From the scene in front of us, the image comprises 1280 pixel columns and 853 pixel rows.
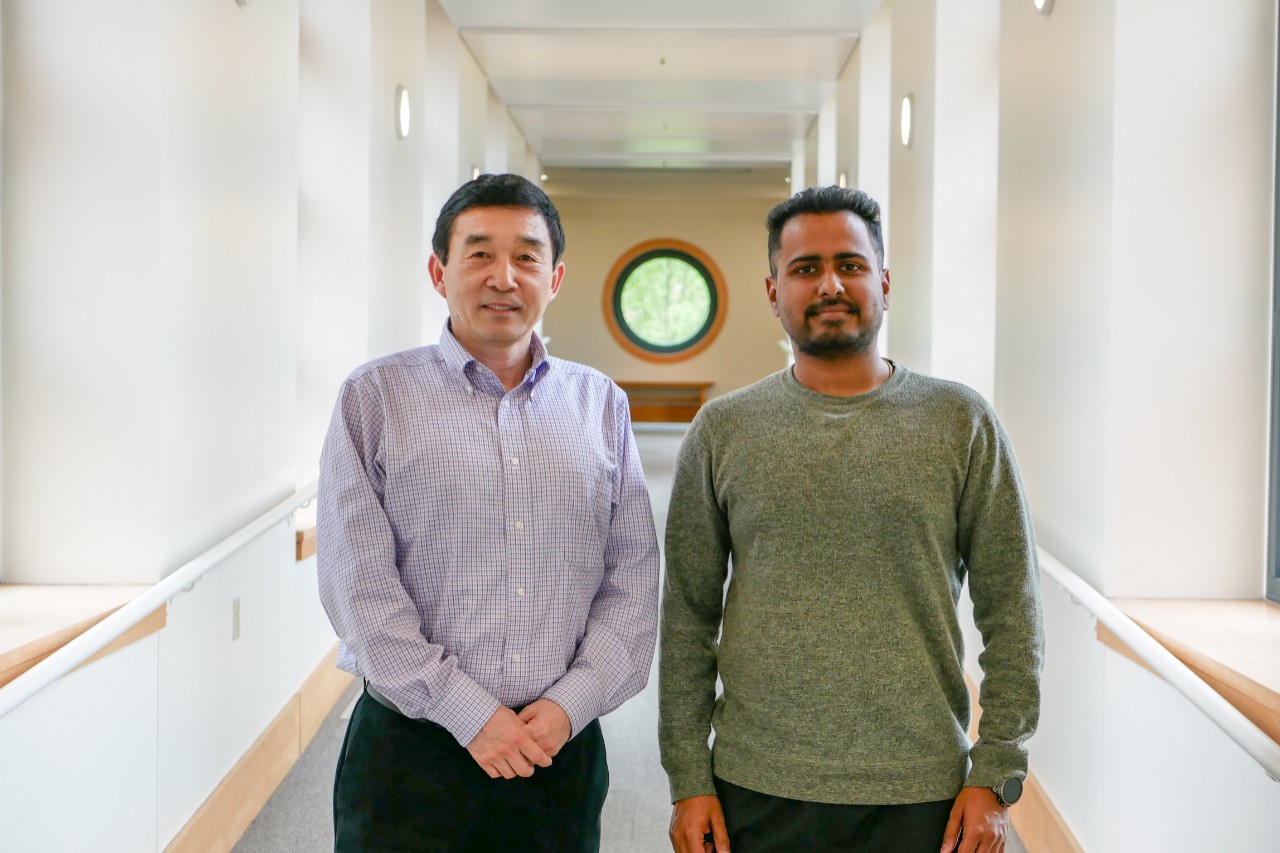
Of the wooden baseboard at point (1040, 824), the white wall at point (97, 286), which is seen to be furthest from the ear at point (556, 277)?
the wooden baseboard at point (1040, 824)

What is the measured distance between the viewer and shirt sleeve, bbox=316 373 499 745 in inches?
65.6

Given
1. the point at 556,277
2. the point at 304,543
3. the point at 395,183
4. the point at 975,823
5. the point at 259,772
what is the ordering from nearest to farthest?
the point at 975,823, the point at 556,277, the point at 259,772, the point at 304,543, the point at 395,183

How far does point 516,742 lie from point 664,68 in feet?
23.3

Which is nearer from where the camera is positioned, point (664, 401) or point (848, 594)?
point (848, 594)

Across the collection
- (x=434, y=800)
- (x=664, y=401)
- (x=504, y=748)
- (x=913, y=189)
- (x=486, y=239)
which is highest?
(x=913, y=189)

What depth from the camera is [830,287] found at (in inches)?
63.3

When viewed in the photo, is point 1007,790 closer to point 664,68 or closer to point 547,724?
point 547,724

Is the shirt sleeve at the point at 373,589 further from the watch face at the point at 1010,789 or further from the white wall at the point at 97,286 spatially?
the white wall at the point at 97,286

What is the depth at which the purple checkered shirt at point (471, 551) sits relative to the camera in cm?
169

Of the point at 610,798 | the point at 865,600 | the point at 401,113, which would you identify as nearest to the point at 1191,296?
the point at 865,600

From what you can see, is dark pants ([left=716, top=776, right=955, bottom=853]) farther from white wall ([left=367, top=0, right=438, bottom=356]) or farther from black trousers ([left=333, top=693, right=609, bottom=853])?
white wall ([left=367, top=0, right=438, bottom=356])

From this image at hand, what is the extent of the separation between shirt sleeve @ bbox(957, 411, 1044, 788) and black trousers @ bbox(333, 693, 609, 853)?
64 centimetres

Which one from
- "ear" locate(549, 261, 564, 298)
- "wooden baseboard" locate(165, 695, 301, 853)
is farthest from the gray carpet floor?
"ear" locate(549, 261, 564, 298)

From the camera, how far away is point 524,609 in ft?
5.72
